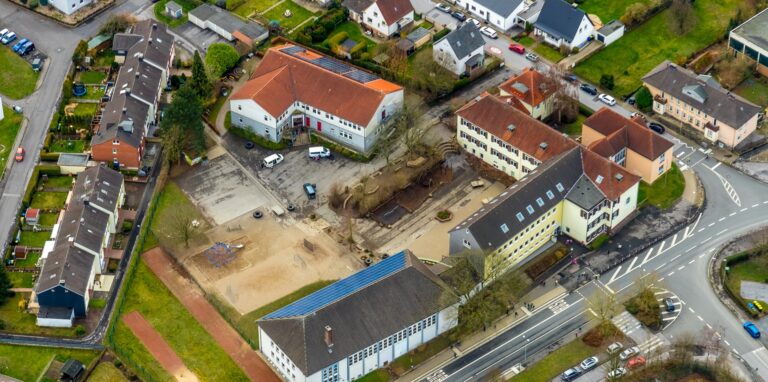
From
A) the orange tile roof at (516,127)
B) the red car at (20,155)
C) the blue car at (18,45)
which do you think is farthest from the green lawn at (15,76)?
the orange tile roof at (516,127)

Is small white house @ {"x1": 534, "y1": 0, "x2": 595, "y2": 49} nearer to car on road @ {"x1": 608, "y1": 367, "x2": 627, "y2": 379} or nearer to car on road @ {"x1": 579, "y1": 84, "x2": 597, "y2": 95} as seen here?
car on road @ {"x1": 579, "y1": 84, "x2": 597, "y2": 95}

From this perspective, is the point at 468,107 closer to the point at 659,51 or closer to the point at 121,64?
the point at 659,51

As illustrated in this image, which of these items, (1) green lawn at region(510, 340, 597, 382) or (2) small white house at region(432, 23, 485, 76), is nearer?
(1) green lawn at region(510, 340, 597, 382)

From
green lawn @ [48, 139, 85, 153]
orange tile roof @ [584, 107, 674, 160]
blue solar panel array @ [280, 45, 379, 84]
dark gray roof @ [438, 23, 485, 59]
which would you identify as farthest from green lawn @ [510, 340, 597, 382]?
green lawn @ [48, 139, 85, 153]

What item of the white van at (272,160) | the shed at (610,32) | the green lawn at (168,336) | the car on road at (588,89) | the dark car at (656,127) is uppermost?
the shed at (610,32)

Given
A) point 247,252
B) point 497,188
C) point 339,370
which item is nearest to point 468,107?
point 497,188

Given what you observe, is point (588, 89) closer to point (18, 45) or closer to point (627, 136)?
point (627, 136)

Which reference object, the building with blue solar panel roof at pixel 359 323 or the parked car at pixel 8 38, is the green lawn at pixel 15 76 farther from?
the building with blue solar panel roof at pixel 359 323
